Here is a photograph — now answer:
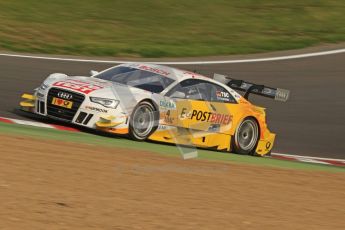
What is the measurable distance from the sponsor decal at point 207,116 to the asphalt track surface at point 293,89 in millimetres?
2280

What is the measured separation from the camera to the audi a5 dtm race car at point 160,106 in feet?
36.1

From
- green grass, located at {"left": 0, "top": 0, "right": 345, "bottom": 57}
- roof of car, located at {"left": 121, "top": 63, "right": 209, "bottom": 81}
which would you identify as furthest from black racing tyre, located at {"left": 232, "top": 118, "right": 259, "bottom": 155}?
green grass, located at {"left": 0, "top": 0, "right": 345, "bottom": 57}

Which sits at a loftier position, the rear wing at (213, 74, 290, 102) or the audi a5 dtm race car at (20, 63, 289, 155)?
the rear wing at (213, 74, 290, 102)

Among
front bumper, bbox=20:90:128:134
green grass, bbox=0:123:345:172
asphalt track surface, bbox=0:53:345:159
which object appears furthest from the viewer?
asphalt track surface, bbox=0:53:345:159

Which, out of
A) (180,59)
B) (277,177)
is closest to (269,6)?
(180,59)

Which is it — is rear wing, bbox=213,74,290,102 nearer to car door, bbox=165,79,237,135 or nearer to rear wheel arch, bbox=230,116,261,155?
car door, bbox=165,79,237,135

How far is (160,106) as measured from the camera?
11375 millimetres

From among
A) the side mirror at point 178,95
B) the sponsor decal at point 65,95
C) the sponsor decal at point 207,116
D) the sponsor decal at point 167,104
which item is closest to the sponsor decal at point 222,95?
the sponsor decal at point 207,116

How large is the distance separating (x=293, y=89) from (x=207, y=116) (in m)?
6.52

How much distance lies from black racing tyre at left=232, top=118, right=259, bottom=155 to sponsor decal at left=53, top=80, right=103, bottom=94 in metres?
2.58

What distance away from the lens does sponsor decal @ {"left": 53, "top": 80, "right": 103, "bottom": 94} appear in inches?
439

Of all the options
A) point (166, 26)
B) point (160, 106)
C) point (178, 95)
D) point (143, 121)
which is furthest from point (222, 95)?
point (166, 26)

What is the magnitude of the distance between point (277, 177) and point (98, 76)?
160 inches

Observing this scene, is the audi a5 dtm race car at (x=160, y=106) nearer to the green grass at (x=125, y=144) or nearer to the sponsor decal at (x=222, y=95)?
the sponsor decal at (x=222, y=95)
